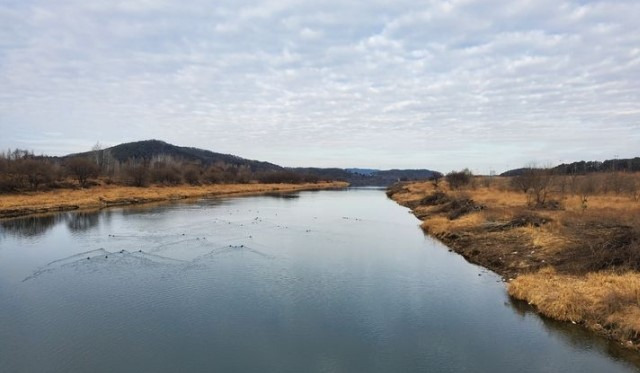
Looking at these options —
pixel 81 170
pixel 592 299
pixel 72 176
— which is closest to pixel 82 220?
pixel 81 170

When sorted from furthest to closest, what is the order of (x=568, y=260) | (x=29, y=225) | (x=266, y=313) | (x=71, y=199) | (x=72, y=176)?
1. (x=72, y=176)
2. (x=71, y=199)
3. (x=29, y=225)
4. (x=568, y=260)
5. (x=266, y=313)

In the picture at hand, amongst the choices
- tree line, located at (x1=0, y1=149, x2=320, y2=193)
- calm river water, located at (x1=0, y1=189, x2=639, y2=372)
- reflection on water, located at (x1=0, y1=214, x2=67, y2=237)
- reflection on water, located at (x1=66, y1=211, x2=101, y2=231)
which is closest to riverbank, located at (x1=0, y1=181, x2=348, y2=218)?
tree line, located at (x1=0, y1=149, x2=320, y2=193)

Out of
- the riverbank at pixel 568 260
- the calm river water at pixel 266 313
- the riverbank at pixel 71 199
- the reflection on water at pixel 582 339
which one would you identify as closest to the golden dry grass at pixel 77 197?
the riverbank at pixel 71 199

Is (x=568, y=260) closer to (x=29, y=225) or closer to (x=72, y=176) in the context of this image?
(x=29, y=225)

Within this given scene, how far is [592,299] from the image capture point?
14.0m

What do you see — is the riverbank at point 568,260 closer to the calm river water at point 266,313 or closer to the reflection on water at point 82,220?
the calm river water at point 266,313

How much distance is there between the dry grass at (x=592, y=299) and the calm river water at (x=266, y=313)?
58 cm

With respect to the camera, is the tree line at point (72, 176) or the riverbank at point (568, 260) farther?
the tree line at point (72, 176)

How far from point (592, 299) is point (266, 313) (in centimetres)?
999

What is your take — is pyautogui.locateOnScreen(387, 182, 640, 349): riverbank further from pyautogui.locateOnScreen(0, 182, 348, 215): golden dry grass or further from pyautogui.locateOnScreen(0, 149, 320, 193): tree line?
pyautogui.locateOnScreen(0, 149, 320, 193): tree line

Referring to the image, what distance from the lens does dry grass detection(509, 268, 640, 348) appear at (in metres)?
12.6

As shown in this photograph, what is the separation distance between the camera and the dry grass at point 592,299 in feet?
41.2

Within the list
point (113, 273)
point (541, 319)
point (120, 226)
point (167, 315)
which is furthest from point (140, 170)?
point (541, 319)

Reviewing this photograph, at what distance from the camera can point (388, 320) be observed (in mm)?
13922
